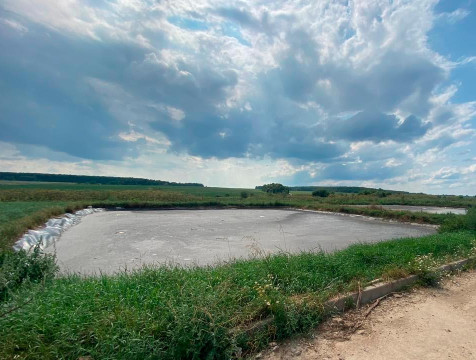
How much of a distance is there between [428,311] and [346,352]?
66.2 inches

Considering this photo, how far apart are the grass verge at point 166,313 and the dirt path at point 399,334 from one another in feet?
0.68

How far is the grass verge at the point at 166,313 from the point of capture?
2195 millimetres

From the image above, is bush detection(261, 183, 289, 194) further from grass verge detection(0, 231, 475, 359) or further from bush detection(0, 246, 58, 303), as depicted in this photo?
bush detection(0, 246, 58, 303)

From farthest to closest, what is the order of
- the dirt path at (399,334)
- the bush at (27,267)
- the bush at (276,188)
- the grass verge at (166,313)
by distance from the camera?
the bush at (276,188), the bush at (27,267), the dirt path at (399,334), the grass verge at (166,313)

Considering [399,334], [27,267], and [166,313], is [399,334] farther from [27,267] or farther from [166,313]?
[27,267]

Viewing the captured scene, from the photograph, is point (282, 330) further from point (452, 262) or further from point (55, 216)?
point (55, 216)

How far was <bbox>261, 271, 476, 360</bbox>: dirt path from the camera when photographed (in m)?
2.66

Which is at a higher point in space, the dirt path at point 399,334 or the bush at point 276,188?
the bush at point 276,188

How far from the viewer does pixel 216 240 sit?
34.1 ft

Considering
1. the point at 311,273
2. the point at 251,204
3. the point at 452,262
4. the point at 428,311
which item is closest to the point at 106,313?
the point at 311,273

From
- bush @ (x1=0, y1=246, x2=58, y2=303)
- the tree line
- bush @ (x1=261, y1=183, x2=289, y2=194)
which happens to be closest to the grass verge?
bush @ (x1=0, y1=246, x2=58, y2=303)

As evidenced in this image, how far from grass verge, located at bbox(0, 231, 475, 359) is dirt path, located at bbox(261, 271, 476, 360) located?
21 cm

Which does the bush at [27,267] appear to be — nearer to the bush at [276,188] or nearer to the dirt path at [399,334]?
the dirt path at [399,334]

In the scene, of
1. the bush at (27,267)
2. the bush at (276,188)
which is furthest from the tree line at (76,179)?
the bush at (27,267)
